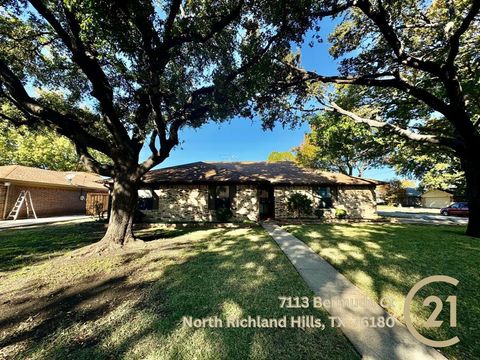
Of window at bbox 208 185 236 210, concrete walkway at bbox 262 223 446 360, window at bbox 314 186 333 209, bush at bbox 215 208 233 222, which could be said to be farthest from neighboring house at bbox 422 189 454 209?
concrete walkway at bbox 262 223 446 360

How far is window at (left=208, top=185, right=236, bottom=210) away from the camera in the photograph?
45.8 ft

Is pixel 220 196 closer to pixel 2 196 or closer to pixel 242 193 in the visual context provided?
pixel 242 193

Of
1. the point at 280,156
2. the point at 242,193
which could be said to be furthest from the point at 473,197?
the point at 280,156

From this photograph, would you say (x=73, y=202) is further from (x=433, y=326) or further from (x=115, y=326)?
(x=433, y=326)

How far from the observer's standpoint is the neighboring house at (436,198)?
35.1 meters

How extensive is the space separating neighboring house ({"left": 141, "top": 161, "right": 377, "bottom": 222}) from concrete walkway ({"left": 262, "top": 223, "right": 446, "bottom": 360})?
→ 872cm

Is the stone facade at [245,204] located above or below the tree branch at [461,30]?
below

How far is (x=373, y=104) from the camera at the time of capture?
40.4 feet

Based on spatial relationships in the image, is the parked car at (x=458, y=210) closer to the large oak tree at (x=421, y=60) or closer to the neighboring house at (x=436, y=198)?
the large oak tree at (x=421, y=60)

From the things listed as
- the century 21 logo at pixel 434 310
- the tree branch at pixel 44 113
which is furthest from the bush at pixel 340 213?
the tree branch at pixel 44 113

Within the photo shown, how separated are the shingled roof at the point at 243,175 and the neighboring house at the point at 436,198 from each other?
1286 inches

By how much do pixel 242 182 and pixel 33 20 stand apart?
37.4 ft

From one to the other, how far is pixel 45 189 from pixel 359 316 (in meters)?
24.9

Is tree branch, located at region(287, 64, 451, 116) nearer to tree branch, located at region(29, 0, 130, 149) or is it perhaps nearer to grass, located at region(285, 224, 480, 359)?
grass, located at region(285, 224, 480, 359)
